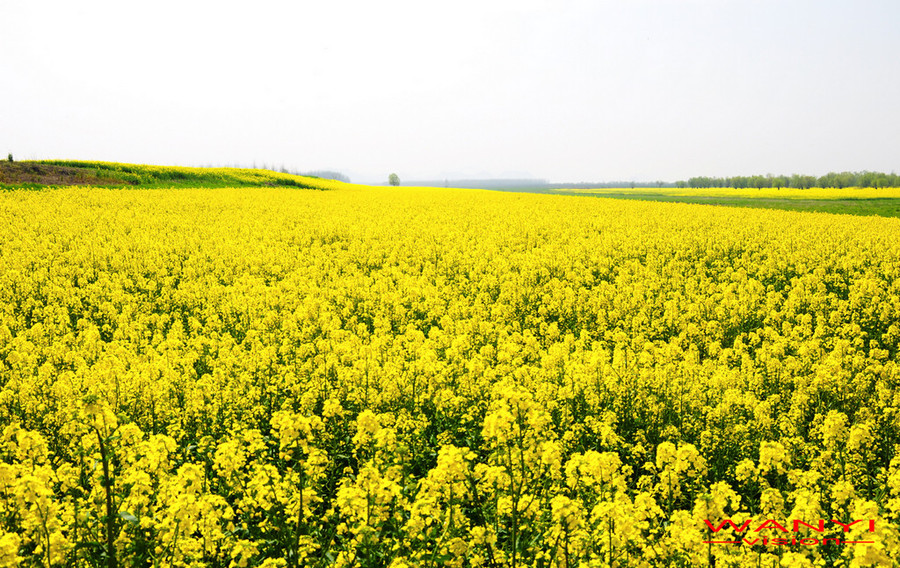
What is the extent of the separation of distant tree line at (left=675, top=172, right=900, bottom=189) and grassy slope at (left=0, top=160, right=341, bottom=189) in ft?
474

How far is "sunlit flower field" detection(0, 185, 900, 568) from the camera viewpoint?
13.6 feet

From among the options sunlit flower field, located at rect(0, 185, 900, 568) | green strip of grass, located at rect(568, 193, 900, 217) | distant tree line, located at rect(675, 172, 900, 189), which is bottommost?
sunlit flower field, located at rect(0, 185, 900, 568)

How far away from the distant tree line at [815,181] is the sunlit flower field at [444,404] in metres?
151

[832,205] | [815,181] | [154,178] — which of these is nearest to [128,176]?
[154,178]

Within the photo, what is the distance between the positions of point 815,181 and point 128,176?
574 ft

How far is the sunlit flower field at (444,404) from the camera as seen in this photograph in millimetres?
4156

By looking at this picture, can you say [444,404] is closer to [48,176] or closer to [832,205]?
[48,176]

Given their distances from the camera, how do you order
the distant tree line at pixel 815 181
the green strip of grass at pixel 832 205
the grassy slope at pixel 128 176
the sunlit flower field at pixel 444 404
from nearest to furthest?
the sunlit flower field at pixel 444 404 < the grassy slope at pixel 128 176 < the green strip of grass at pixel 832 205 < the distant tree line at pixel 815 181

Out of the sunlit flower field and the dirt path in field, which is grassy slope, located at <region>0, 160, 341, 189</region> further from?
the sunlit flower field

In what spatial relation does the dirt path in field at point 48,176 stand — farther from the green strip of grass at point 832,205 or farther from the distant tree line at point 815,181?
the distant tree line at point 815,181

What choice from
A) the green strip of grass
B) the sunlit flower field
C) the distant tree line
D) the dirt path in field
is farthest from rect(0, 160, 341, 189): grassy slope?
the distant tree line

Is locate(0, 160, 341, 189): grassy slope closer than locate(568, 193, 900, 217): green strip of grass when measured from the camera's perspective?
Yes

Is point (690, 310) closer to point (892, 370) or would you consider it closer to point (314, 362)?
point (892, 370)

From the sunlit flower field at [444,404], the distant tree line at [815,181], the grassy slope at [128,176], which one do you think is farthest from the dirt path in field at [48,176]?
the distant tree line at [815,181]
